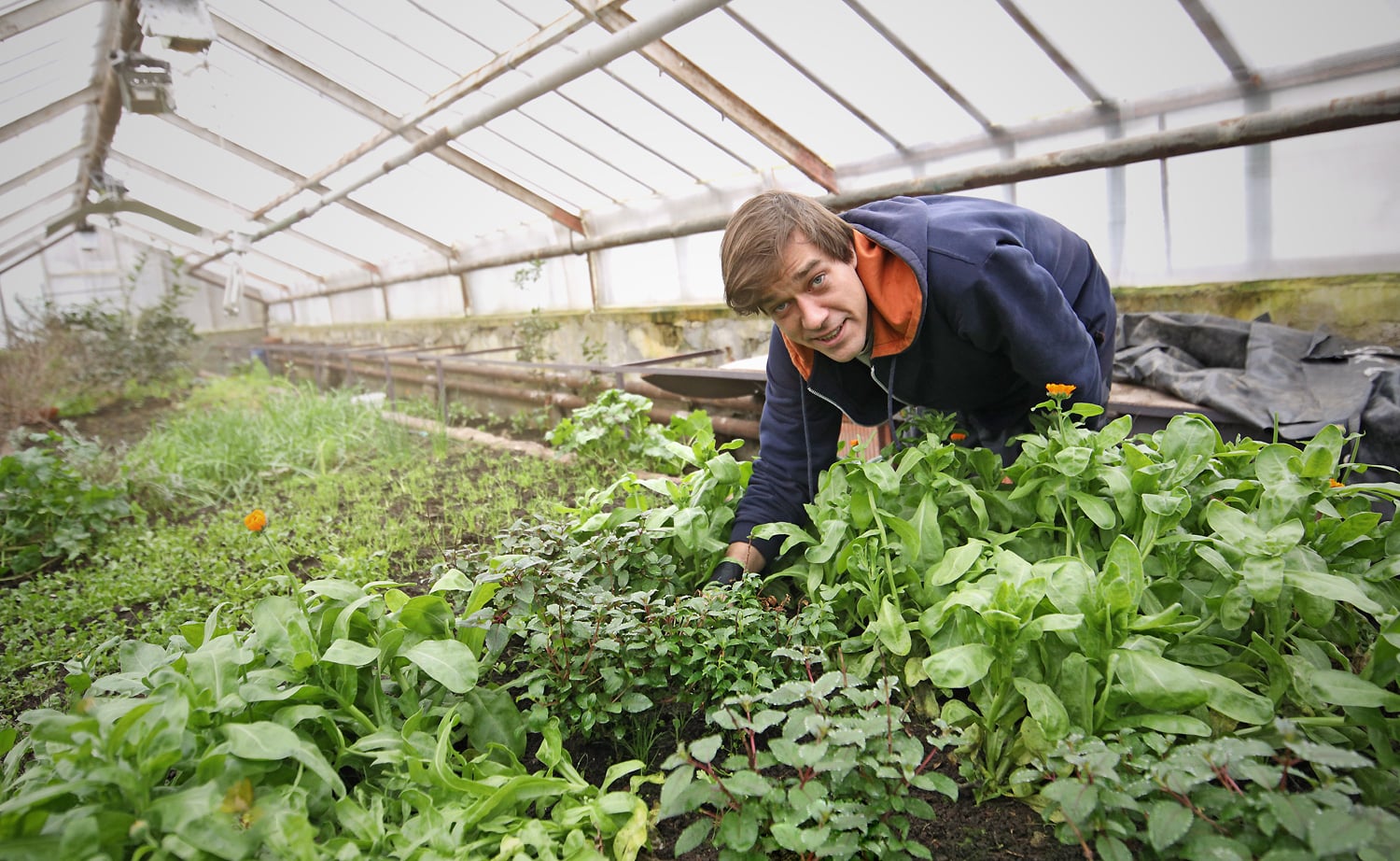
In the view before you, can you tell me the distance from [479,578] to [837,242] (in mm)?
1110

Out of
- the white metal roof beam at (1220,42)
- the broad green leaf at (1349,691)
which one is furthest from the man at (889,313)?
the white metal roof beam at (1220,42)

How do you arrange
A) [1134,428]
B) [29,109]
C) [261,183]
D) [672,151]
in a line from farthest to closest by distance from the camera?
[261,183]
[29,109]
[672,151]
[1134,428]

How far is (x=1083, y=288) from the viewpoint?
6.84 feet

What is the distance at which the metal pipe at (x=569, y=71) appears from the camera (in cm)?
396

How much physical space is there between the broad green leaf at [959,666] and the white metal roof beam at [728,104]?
4625mm

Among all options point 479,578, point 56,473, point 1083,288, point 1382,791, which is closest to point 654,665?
point 479,578

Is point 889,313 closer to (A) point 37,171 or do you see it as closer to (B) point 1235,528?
(B) point 1235,528

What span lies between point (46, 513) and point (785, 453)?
11.3ft

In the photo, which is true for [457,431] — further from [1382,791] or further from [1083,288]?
[1382,791]

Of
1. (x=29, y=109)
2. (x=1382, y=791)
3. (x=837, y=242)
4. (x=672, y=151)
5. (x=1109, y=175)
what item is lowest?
(x=1382, y=791)

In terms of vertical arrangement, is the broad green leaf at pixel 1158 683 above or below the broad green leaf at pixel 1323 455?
below

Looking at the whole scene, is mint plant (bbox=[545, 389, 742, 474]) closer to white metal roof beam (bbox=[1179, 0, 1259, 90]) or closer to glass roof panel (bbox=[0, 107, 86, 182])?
white metal roof beam (bbox=[1179, 0, 1259, 90])

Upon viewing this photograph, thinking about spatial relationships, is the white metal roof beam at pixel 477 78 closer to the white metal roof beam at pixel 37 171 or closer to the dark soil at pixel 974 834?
the white metal roof beam at pixel 37 171

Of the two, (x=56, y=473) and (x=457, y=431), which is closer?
(x=56, y=473)
